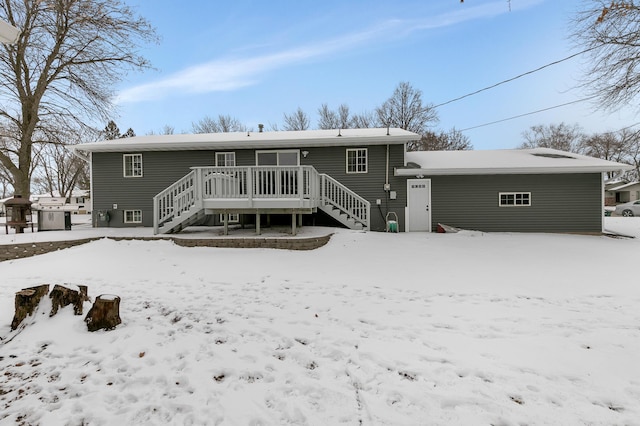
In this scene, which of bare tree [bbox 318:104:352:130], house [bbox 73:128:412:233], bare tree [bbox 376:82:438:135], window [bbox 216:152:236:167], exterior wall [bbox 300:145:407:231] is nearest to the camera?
house [bbox 73:128:412:233]

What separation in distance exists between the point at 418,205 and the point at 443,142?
19740 millimetres

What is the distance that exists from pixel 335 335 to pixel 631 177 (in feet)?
189

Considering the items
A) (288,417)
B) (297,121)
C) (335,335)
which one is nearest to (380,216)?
(335,335)

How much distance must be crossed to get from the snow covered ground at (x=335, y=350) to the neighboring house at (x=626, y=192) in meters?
36.4

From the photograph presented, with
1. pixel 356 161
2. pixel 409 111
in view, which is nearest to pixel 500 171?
pixel 356 161

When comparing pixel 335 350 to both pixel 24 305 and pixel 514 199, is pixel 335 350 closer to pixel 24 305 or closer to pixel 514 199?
pixel 24 305

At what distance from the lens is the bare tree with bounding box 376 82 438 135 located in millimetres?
26766

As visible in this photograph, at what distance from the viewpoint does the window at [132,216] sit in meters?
12.1

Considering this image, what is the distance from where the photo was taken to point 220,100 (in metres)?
30.1

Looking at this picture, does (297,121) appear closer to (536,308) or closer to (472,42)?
(472,42)

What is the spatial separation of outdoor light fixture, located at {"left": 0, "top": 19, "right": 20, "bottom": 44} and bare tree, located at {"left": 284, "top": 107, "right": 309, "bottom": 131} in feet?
85.5

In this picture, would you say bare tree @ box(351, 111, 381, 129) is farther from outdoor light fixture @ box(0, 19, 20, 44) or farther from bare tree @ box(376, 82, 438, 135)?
outdoor light fixture @ box(0, 19, 20, 44)

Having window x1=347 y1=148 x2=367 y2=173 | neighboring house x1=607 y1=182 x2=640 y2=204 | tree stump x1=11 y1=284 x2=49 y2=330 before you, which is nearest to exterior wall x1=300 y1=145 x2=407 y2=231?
window x1=347 y1=148 x2=367 y2=173

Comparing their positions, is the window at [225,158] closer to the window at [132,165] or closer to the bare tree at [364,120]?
the window at [132,165]
